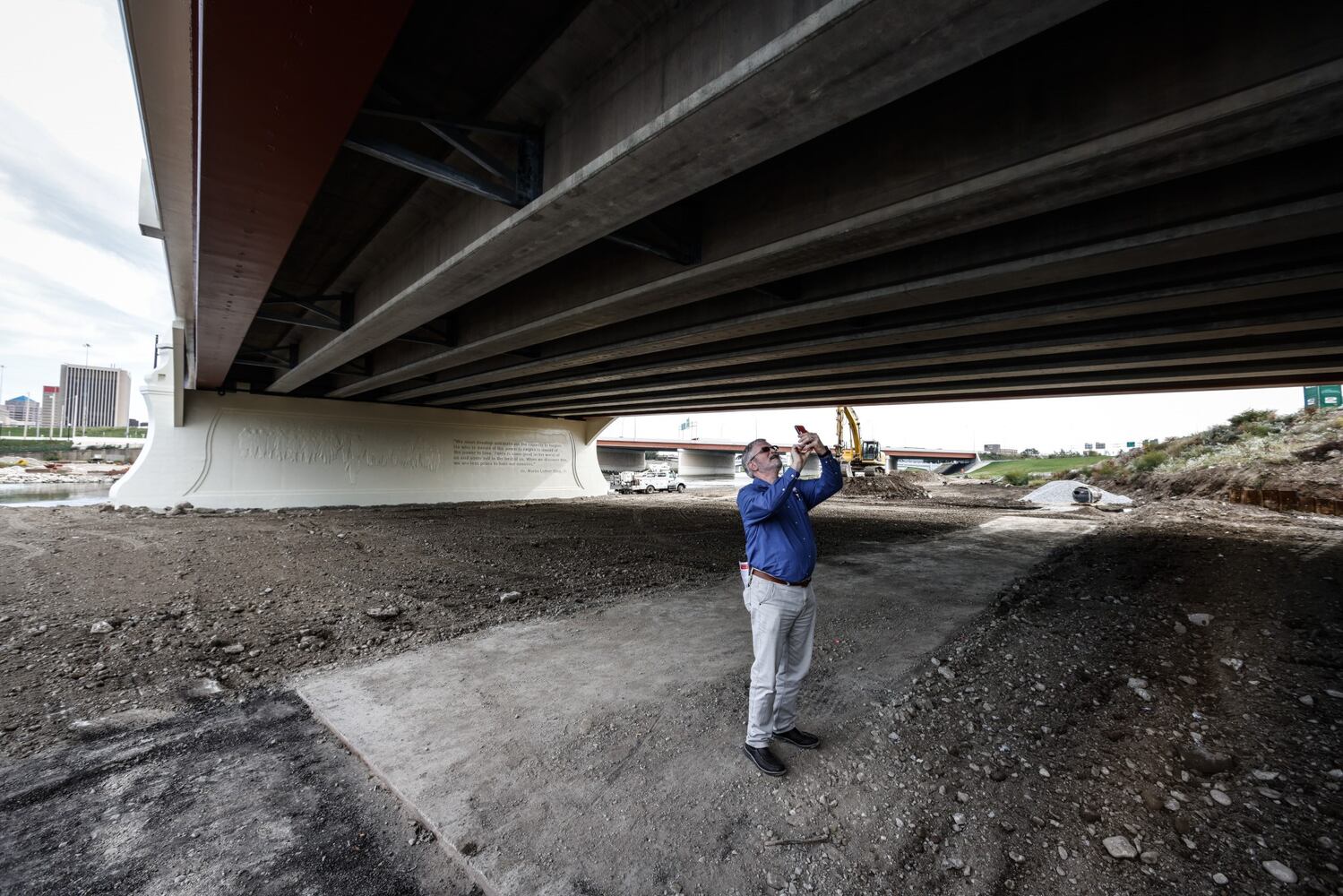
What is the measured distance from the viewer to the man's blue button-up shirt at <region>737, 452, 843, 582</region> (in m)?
2.85

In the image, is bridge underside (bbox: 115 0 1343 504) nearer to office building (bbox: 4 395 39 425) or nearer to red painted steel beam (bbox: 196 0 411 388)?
red painted steel beam (bbox: 196 0 411 388)

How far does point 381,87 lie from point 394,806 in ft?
15.0

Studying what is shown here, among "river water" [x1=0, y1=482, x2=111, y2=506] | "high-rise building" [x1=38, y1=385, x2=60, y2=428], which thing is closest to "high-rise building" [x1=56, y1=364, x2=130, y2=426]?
"high-rise building" [x1=38, y1=385, x2=60, y2=428]

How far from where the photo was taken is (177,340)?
10.7 m

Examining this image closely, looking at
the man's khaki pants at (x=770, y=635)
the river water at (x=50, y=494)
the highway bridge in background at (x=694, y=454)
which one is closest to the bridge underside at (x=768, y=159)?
the man's khaki pants at (x=770, y=635)

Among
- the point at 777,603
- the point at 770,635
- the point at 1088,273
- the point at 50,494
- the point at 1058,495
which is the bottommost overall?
the point at 50,494

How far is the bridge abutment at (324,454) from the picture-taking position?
53.1 ft

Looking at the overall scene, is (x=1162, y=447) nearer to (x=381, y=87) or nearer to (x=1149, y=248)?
(x=1149, y=248)

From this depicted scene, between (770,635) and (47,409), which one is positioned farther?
(47,409)

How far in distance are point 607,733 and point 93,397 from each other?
816 feet

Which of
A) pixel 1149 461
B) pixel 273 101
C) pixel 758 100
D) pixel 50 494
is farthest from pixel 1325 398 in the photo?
pixel 50 494

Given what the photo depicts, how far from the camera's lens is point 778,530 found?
293 centimetres

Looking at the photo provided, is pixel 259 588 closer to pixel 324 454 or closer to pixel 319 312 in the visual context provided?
pixel 319 312

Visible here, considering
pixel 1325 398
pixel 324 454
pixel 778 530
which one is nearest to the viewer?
pixel 778 530
